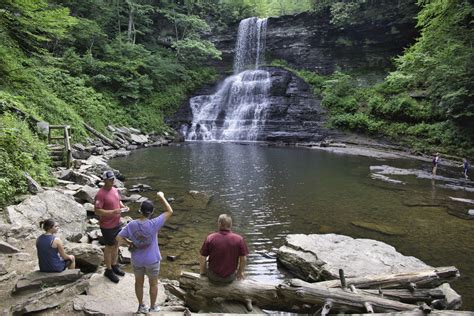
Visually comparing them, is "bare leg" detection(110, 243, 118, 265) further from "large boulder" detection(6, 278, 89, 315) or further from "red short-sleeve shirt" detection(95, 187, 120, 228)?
"large boulder" detection(6, 278, 89, 315)

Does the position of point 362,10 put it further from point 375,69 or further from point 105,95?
point 105,95

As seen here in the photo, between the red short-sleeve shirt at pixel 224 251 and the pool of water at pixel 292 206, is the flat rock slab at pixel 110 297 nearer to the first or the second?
the red short-sleeve shirt at pixel 224 251

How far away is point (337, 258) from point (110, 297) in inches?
188

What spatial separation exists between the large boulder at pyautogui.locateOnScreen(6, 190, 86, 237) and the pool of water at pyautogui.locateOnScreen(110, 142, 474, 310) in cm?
224

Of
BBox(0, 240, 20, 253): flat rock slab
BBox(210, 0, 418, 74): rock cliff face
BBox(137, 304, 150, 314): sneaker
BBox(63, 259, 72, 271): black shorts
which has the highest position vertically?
BBox(210, 0, 418, 74): rock cliff face

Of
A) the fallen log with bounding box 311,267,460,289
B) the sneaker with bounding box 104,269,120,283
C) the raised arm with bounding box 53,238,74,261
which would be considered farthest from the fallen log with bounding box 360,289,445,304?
the raised arm with bounding box 53,238,74,261

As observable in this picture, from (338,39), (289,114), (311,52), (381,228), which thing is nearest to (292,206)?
(381,228)

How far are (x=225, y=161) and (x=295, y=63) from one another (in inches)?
996

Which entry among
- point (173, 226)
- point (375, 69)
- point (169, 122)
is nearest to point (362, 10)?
point (375, 69)

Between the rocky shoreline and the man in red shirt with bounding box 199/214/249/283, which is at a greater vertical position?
the man in red shirt with bounding box 199/214/249/283

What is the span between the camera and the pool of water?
29.1 ft

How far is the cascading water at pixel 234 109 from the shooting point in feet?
113

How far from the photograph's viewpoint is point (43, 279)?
5.39m

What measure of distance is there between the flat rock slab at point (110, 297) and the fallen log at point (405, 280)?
10.1ft
